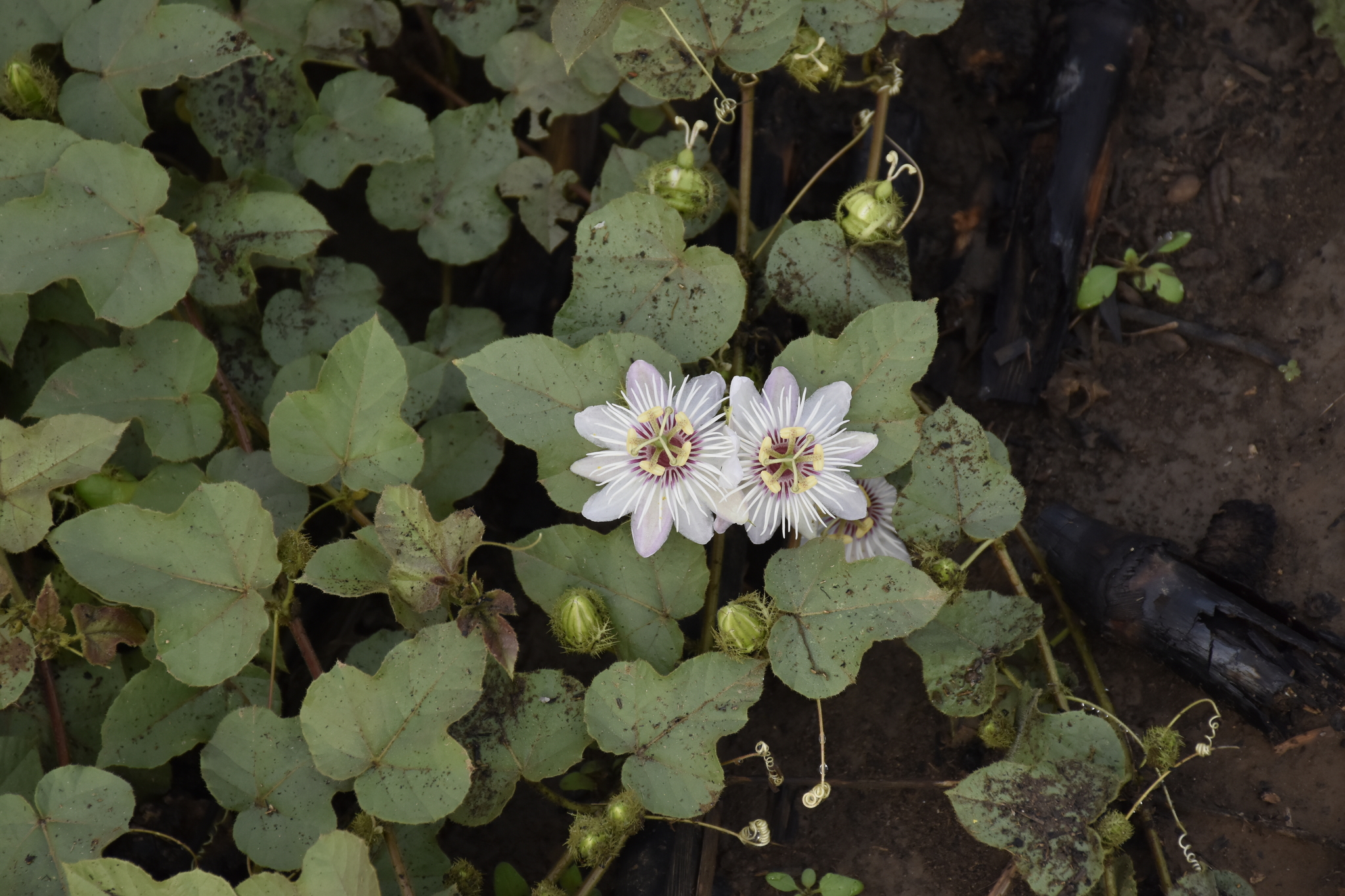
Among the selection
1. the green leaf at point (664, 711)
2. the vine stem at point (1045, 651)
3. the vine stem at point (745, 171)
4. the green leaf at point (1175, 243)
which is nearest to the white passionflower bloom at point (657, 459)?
the green leaf at point (664, 711)

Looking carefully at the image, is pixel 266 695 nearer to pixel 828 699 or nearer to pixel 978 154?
pixel 828 699

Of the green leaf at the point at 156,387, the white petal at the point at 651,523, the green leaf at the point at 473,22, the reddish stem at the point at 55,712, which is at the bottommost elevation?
the reddish stem at the point at 55,712

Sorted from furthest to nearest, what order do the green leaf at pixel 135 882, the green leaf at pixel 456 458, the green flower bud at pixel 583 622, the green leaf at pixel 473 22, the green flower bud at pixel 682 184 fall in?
1. the green leaf at pixel 473 22
2. the green leaf at pixel 456 458
3. the green flower bud at pixel 682 184
4. the green flower bud at pixel 583 622
5. the green leaf at pixel 135 882

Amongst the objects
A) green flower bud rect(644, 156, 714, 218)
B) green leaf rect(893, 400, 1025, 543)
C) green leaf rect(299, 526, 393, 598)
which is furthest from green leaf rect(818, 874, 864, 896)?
green flower bud rect(644, 156, 714, 218)

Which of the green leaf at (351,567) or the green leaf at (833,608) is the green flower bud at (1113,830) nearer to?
the green leaf at (833,608)

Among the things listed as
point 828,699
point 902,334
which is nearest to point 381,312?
point 902,334

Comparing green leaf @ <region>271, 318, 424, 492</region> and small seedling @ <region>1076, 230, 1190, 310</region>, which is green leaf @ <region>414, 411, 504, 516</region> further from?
small seedling @ <region>1076, 230, 1190, 310</region>

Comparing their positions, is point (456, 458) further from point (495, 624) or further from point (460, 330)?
point (495, 624)
